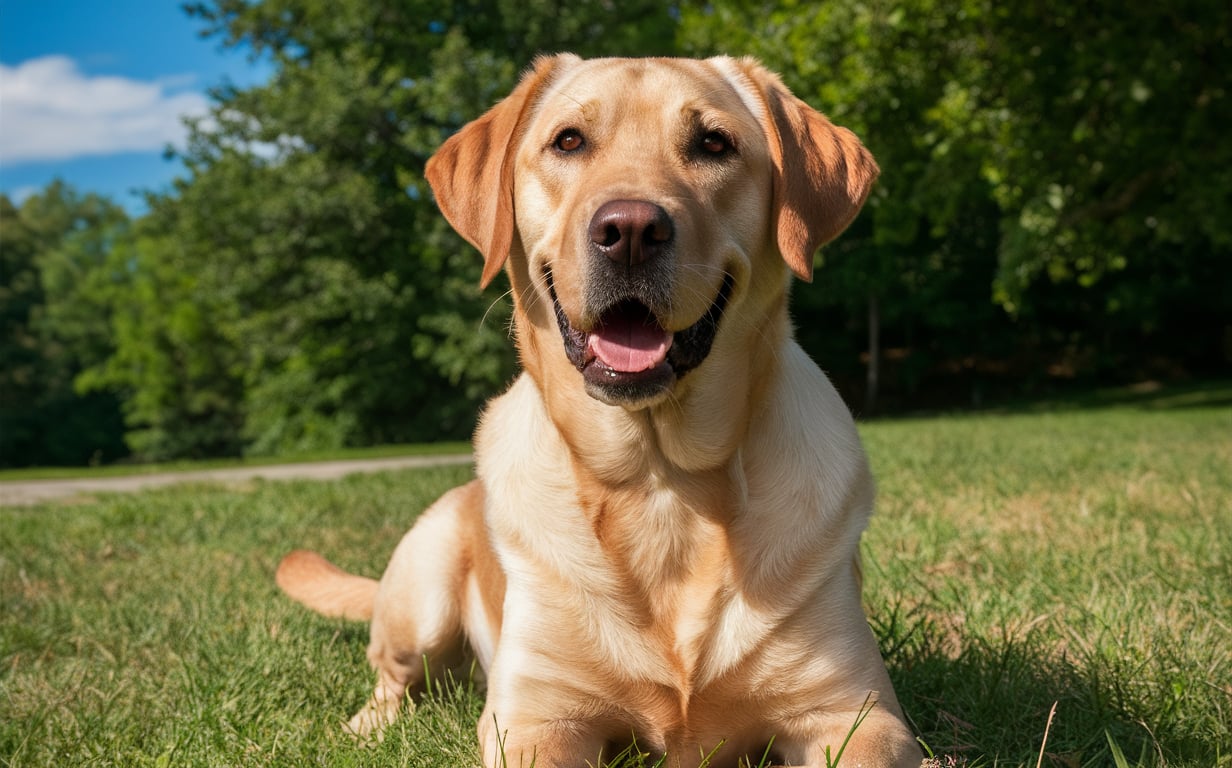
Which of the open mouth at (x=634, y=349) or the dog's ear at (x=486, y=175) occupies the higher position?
the dog's ear at (x=486, y=175)

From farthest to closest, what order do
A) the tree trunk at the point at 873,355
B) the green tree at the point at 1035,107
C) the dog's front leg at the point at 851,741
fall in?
1. the tree trunk at the point at 873,355
2. the green tree at the point at 1035,107
3. the dog's front leg at the point at 851,741

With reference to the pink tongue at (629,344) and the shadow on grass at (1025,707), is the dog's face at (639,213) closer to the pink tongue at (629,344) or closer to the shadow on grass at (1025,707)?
the pink tongue at (629,344)

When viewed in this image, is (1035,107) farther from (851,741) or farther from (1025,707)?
(851,741)

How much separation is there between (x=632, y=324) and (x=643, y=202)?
1.08 ft

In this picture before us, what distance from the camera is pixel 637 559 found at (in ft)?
8.84

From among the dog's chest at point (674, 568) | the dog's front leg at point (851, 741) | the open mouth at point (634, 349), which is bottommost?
the dog's front leg at point (851, 741)

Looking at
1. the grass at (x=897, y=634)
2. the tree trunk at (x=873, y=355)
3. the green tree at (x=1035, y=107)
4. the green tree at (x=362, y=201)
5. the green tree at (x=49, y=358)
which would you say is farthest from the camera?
the green tree at (x=49, y=358)

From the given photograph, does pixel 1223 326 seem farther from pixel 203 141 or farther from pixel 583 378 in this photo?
pixel 583 378

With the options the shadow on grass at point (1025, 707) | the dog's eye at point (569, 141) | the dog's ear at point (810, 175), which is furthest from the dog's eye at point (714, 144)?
the shadow on grass at point (1025, 707)

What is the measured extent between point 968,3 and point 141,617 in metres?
14.5

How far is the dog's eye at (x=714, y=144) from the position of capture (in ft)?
9.29

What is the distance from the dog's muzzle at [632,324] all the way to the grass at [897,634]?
3.37 feet

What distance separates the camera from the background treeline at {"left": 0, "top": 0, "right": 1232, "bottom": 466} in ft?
51.3

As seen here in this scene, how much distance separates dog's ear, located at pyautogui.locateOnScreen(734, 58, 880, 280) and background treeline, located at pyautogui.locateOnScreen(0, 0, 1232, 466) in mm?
1028
